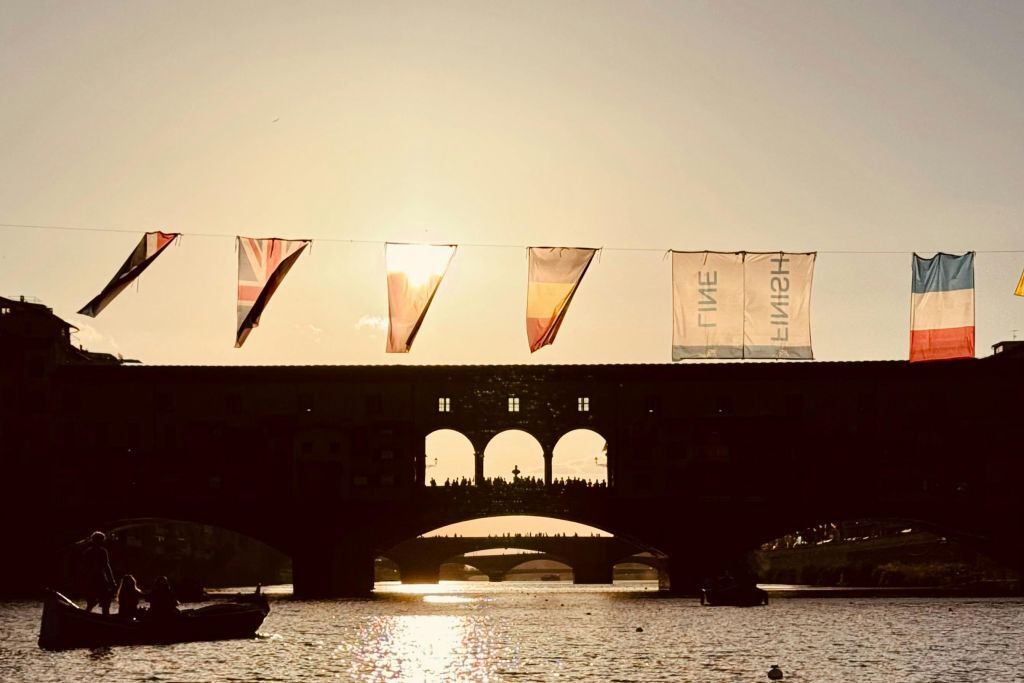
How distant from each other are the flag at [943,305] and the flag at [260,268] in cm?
2324

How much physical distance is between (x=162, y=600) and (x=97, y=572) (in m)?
2.65

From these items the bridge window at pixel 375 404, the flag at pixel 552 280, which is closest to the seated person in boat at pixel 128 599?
the flag at pixel 552 280

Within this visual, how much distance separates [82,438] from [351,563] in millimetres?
18453

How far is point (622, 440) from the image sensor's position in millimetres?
89375

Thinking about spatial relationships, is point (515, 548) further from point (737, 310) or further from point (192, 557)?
point (737, 310)

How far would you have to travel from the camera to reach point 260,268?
4822cm

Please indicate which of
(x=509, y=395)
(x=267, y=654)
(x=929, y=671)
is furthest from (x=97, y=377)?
(x=929, y=671)

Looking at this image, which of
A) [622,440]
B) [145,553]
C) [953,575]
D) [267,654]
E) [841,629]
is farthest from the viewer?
[145,553]

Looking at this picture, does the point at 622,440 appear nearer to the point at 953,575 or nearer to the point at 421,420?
the point at 421,420

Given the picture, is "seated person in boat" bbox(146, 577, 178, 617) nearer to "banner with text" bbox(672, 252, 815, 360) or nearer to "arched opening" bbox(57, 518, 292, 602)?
"banner with text" bbox(672, 252, 815, 360)

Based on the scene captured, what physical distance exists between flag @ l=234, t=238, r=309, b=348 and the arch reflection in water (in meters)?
11.9

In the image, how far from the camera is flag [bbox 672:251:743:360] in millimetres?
53844

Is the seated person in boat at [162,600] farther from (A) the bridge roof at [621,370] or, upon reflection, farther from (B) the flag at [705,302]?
(A) the bridge roof at [621,370]

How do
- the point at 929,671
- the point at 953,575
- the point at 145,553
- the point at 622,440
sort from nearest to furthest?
the point at 929,671 < the point at 622,440 < the point at 953,575 < the point at 145,553
